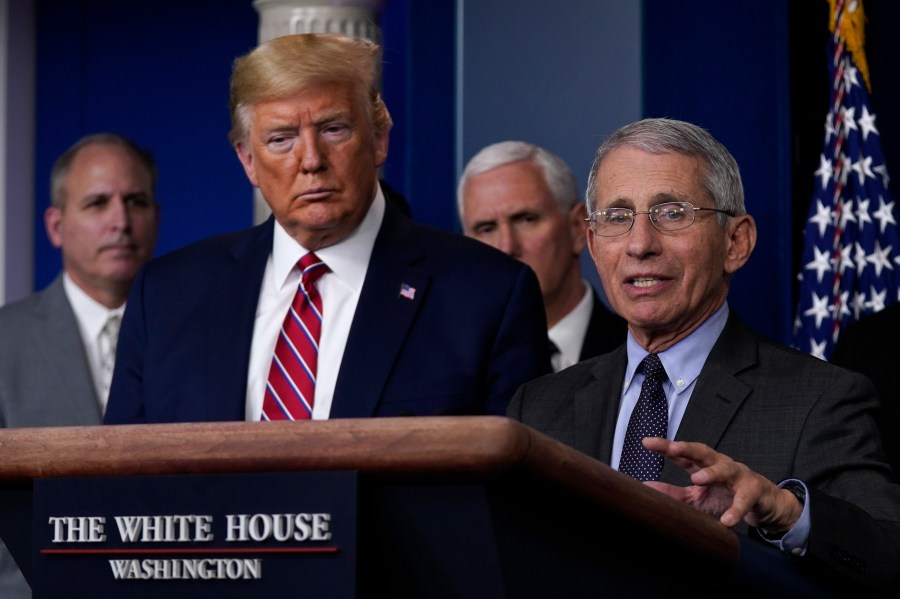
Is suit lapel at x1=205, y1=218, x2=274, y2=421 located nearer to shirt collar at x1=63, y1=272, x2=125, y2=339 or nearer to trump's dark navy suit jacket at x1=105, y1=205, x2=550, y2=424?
trump's dark navy suit jacket at x1=105, y1=205, x2=550, y2=424

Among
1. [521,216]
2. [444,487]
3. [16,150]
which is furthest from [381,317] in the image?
[16,150]

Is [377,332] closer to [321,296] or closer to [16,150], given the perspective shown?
[321,296]

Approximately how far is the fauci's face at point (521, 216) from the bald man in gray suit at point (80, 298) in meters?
1.04

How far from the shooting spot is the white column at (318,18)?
512 cm

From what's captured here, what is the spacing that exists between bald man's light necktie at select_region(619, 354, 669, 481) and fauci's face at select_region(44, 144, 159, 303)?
2.51 m

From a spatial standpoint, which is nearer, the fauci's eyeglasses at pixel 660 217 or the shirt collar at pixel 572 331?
the fauci's eyeglasses at pixel 660 217

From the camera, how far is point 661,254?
249 cm

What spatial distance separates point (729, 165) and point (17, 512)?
4.46ft

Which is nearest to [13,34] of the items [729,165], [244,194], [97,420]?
[244,194]

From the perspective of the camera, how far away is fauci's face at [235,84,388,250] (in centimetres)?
287

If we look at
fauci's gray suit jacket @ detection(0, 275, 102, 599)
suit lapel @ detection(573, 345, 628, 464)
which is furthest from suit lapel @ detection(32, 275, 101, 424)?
suit lapel @ detection(573, 345, 628, 464)

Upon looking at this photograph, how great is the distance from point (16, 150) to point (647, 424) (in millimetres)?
4536

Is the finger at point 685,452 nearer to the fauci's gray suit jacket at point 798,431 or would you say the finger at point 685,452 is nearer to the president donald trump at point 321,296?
the fauci's gray suit jacket at point 798,431

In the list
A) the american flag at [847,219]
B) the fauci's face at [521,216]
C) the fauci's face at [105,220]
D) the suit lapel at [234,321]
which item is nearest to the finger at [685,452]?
the suit lapel at [234,321]
